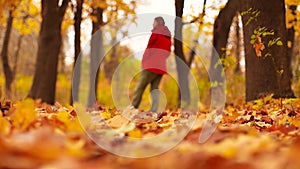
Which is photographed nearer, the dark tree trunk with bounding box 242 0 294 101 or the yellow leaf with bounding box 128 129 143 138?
the yellow leaf with bounding box 128 129 143 138

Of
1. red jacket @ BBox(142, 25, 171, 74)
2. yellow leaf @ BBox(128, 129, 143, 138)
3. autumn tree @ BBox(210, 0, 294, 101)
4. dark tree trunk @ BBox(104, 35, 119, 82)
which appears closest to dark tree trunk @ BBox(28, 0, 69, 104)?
red jacket @ BBox(142, 25, 171, 74)

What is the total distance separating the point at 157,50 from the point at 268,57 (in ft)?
5.86

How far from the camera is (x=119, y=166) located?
1731mm

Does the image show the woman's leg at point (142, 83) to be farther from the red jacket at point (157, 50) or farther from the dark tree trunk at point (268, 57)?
the dark tree trunk at point (268, 57)

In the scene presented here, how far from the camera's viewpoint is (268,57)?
24.5 ft

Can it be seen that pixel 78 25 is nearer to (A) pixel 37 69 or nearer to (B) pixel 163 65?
(A) pixel 37 69

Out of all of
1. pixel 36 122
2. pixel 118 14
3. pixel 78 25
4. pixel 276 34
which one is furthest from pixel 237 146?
pixel 118 14

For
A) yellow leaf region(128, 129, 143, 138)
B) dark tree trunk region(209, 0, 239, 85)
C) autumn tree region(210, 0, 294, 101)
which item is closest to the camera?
yellow leaf region(128, 129, 143, 138)

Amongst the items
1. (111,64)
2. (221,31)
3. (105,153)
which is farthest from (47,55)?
(111,64)

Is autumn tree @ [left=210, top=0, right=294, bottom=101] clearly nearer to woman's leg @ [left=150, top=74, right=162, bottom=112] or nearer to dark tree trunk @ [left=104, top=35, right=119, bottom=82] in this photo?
woman's leg @ [left=150, top=74, right=162, bottom=112]

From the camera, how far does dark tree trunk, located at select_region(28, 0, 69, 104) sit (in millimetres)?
10859

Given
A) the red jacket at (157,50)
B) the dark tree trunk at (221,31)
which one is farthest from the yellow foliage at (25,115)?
the dark tree trunk at (221,31)

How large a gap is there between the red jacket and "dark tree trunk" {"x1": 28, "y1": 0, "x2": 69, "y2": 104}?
3738mm

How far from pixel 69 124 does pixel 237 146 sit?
2.61 ft
